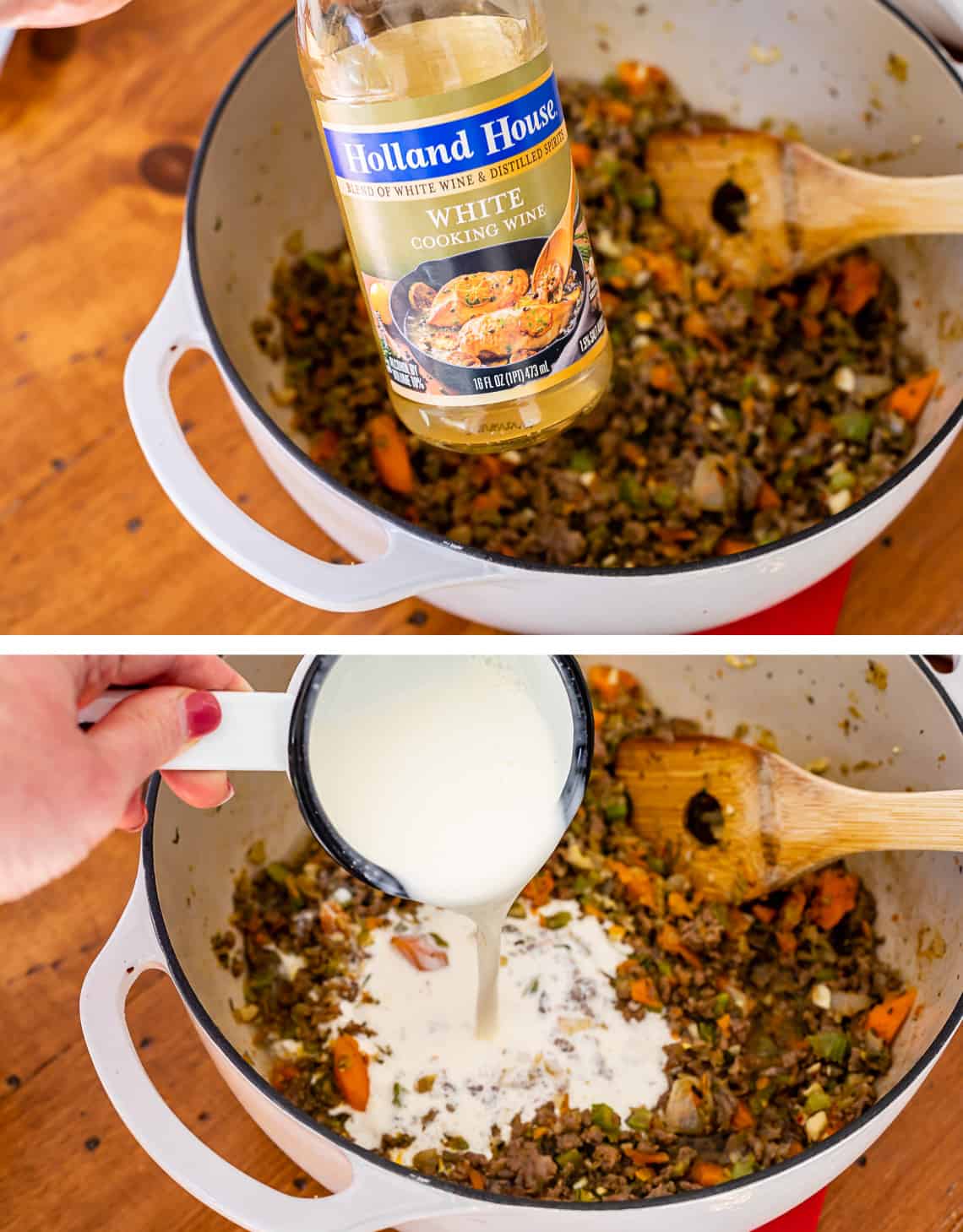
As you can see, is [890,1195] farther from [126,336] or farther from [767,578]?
[126,336]

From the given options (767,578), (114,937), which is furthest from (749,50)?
(114,937)

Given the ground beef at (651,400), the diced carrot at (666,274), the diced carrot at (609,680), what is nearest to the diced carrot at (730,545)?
the ground beef at (651,400)

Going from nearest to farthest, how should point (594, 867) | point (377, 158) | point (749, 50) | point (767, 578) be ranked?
1. point (377, 158)
2. point (767, 578)
3. point (594, 867)
4. point (749, 50)

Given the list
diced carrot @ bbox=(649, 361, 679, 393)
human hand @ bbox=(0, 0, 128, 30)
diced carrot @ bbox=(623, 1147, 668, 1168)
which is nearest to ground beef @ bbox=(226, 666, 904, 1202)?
diced carrot @ bbox=(623, 1147, 668, 1168)

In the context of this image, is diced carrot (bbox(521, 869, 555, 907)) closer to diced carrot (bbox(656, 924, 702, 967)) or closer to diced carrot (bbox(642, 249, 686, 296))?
diced carrot (bbox(656, 924, 702, 967))

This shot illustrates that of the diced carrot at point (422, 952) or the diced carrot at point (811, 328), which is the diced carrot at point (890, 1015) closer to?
the diced carrot at point (422, 952)

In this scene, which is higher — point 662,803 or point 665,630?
point 665,630

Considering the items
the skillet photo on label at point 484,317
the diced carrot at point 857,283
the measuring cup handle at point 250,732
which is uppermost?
the skillet photo on label at point 484,317
